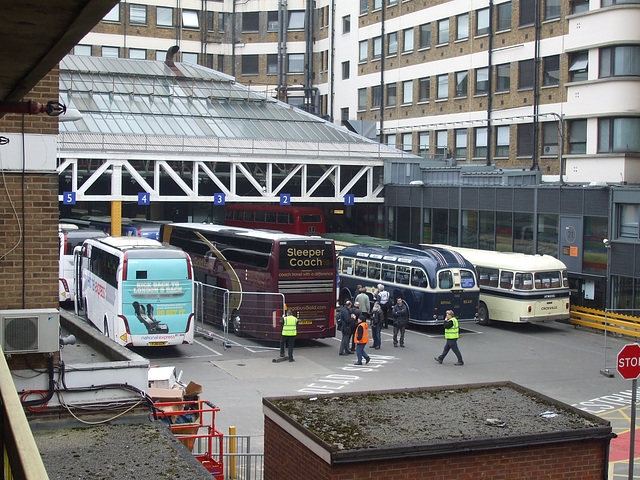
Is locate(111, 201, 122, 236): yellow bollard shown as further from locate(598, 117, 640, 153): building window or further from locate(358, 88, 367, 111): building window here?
locate(358, 88, 367, 111): building window

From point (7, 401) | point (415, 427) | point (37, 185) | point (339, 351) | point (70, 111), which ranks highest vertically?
point (70, 111)

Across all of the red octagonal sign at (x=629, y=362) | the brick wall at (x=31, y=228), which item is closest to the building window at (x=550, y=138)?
the red octagonal sign at (x=629, y=362)

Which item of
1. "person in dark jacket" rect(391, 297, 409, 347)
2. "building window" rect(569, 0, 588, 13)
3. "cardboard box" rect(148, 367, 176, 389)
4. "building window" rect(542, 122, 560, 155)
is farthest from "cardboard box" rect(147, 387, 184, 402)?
"building window" rect(542, 122, 560, 155)

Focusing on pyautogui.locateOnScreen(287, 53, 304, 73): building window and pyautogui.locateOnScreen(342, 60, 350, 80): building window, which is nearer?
pyautogui.locateOnScreen(342, 60, 350, 80): building window

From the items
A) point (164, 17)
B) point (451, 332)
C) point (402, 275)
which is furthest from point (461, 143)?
point (164, 17)

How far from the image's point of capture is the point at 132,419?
10.5 metres

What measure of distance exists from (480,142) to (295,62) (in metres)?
21.7

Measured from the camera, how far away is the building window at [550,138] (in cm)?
3584

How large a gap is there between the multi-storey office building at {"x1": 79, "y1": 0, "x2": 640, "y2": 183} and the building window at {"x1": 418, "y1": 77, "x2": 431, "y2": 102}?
79 millimetres

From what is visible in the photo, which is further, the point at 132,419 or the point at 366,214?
the point at 366,214

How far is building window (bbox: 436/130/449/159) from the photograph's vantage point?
144ft

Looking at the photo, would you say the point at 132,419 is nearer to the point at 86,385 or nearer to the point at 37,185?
the point at 86,385

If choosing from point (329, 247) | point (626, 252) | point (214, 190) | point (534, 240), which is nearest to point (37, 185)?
point (329, 247)

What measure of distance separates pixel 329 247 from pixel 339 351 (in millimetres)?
3065
